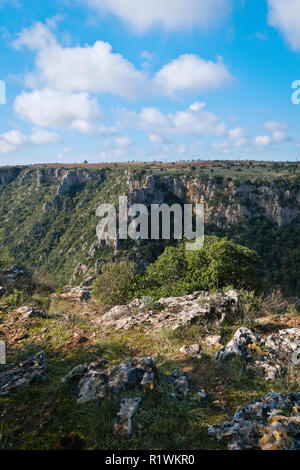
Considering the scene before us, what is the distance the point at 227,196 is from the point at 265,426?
61567mm

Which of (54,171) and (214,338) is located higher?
(54,171)

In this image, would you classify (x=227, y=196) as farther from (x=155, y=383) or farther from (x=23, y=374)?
(x=23, y=374)

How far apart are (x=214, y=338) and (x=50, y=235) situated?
61530mm

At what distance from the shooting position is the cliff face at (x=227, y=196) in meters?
A: 55.3

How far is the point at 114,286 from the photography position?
8.51 m

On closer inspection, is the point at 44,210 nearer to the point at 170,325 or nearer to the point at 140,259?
the point at 140,259

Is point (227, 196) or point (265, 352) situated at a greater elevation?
point (227, 196)

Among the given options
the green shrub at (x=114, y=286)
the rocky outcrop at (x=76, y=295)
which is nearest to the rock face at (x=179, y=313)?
the green shrub at (x=114, y=286)

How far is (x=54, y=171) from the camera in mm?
86375

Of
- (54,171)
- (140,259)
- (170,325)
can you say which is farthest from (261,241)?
(54,171)

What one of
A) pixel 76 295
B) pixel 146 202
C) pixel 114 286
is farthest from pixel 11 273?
pixel 146 202

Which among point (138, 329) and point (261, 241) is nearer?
point (138, 329)

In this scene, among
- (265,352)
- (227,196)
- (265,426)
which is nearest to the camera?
(265,426)
